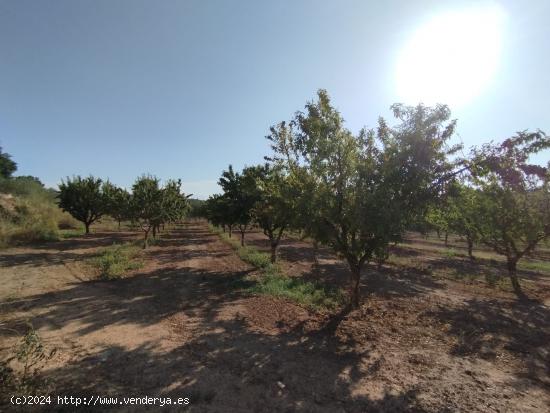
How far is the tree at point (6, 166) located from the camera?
56844mm

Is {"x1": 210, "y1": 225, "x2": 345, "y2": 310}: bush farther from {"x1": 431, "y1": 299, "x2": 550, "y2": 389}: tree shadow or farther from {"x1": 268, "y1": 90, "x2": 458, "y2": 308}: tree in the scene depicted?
{"x1": 431, "y1": 299, "x2": 550, "y2": 389}: tree shadow

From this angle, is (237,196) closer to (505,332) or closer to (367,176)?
(367,176)

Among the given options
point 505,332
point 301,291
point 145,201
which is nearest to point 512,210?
point 505,332

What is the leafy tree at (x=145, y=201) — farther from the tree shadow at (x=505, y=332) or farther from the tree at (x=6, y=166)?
the tree at (x=6, y=166)

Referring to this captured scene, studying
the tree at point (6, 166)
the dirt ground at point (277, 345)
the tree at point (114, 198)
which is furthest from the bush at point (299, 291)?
the tree at point (6, 166)

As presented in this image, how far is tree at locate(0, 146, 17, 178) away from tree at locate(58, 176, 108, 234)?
3486 centimetres

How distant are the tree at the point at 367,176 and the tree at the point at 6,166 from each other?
66.8 metres

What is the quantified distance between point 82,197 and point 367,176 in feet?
106

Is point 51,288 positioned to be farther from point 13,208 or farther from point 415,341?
point 13,208

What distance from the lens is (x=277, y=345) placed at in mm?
8539

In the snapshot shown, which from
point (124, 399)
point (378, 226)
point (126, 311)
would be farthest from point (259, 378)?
point (126, 311)

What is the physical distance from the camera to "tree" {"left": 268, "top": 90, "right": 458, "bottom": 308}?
9453 millimetres

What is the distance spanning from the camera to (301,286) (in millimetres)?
14719

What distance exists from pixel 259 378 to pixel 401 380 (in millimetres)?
3066
